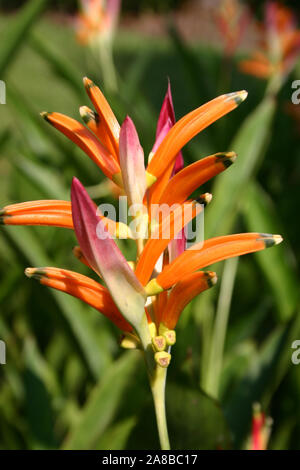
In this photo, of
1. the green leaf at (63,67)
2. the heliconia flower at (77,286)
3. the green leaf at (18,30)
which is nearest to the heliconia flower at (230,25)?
the green leaf at (63,67)

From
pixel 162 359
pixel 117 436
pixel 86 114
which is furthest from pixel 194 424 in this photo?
pixel 86 114

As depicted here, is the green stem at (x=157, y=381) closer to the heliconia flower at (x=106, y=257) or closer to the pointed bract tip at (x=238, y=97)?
the heliconia flower at (x=106, y=257)

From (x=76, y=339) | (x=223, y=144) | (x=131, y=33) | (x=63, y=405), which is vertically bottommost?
(x=63, y=405)

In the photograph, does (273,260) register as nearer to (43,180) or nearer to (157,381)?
(43,180)
